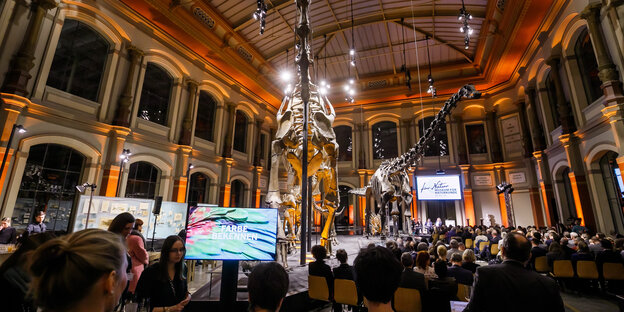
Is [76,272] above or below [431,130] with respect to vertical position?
below

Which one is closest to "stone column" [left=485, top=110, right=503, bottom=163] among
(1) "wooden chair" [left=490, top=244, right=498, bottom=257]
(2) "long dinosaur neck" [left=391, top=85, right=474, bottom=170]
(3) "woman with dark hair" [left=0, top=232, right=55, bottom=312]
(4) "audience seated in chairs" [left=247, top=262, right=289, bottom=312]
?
(2) "long dinosaur neck" [left=391, top=85, right=474, bottom=170]

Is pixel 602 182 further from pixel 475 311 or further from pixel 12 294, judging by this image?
pixel 12 294

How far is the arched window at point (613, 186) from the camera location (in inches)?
335

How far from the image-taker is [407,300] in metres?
2.89

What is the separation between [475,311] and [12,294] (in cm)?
313

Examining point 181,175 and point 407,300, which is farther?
point 181,175

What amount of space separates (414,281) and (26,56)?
11.3 meters

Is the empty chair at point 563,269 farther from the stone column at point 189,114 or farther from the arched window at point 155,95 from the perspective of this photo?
the arched window at point 155,95

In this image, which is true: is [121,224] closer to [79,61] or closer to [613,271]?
[613,271]

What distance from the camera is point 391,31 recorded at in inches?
599

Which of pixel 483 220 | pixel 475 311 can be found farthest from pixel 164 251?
pixel 483 220

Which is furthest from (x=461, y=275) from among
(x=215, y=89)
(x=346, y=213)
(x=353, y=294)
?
Result: (x=346, y=213)

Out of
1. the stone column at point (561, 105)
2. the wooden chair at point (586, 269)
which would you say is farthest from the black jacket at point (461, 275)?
the stone column at point (561, 105)

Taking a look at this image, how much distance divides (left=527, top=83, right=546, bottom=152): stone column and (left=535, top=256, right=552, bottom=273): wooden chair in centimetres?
1063
